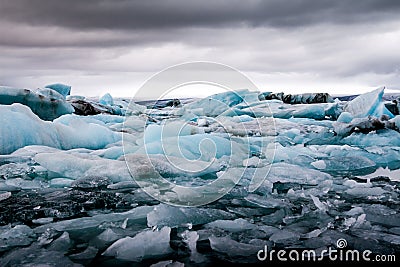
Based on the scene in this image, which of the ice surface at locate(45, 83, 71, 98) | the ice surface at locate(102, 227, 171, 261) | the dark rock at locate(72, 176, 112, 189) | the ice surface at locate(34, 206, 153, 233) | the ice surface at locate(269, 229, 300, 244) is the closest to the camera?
the ice surface at locate(102, 227, 171, 261)

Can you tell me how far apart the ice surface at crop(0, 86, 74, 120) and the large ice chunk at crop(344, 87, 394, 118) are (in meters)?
8.53

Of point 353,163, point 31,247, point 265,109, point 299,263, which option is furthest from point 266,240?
point 265,109

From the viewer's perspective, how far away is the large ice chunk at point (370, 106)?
1253cm

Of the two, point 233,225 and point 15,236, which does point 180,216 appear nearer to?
point 233,225

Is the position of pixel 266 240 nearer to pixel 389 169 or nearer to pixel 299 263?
pixel 299 263

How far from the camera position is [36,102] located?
10156 mm

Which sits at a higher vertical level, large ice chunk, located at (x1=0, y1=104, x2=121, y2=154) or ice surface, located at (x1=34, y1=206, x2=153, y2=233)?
large ice chunk, located at (x1=0, y1=104, x2=121, y2=154)

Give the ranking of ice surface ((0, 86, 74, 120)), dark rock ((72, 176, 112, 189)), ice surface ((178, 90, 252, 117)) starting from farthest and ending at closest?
ice surface ((178, 90, 252, 117)) → ice surface ((0, 86, 74, 120)) → dark rock ((72, 176, 112, 189))

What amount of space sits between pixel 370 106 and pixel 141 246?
35.8 feet

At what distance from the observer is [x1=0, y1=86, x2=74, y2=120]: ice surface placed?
9.68m

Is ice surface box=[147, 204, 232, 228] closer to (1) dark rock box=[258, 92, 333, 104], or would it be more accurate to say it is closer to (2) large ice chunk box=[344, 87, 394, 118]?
(2) large ice chunk box=[344, 87, 394, 118]

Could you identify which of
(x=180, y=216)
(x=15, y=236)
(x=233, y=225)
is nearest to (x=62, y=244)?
(x=15, y=236)

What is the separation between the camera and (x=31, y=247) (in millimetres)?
3400

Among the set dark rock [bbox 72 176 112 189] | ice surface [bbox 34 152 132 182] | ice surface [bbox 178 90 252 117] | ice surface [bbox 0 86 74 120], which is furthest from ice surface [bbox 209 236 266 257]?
ice surface [bbox 178 90 252 117]
